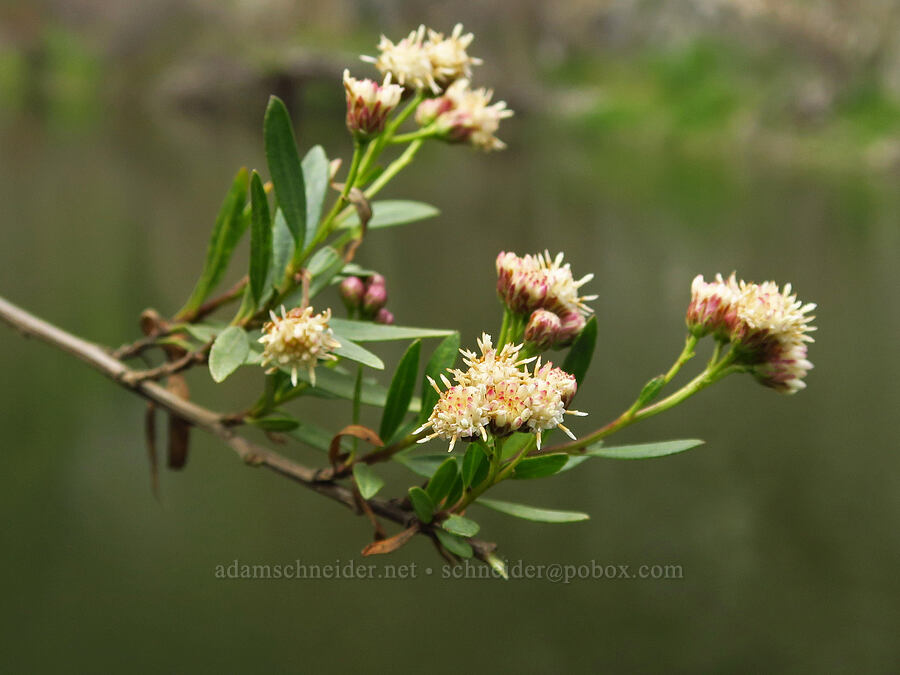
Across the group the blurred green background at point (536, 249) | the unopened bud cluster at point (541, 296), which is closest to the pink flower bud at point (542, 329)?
the unopened bud cluster at point (541, 296)

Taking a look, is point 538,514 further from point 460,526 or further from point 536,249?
point 536,249

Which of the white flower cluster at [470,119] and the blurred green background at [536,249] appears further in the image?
the blurred green background at [536,249]

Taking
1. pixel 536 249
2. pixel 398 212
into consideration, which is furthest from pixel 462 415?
pixel 536 249

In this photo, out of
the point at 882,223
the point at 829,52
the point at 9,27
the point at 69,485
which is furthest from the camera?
the point at 9,27

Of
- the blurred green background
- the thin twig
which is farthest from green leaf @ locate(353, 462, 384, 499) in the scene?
the blurred green background

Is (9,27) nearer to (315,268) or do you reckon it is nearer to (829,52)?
(829,52)

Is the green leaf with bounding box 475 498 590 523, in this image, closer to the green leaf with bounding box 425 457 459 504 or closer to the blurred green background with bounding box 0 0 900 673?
the green leaf with bounding box 425 457 459 504

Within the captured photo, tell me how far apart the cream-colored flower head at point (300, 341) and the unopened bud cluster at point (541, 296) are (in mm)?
41

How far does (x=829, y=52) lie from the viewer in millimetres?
2797

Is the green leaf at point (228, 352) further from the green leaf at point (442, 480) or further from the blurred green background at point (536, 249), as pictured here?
the blurred green background at point (536, 249)

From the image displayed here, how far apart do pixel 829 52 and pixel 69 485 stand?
2.60 metres

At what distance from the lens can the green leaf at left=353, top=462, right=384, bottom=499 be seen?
185 mm

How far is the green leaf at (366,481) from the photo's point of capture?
185 mm

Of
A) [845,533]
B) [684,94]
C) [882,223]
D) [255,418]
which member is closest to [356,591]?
[845,533]
